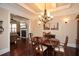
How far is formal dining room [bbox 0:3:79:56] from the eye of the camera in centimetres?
285

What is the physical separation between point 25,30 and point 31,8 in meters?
0.70

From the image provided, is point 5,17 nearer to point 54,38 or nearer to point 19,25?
point 19,25

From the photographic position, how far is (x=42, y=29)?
120 inches

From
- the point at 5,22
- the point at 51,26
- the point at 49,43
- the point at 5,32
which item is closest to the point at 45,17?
the point at 51,26

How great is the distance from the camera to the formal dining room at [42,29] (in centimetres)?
285

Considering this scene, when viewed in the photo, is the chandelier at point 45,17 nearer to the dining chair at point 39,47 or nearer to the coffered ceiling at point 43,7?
the coffered ceiling at point 43,7

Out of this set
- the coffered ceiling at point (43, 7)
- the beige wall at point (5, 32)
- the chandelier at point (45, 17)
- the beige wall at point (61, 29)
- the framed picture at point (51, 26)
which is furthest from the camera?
the beige wall at point (5, 32)

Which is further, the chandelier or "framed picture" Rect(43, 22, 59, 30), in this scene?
the chandelier

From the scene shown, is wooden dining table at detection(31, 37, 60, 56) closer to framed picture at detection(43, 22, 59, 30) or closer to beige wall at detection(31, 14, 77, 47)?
beige wall at detection(31, 14, 77, 47)

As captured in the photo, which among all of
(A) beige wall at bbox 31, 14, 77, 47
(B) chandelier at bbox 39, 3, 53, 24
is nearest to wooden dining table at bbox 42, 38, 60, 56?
(A) beige wall at bbox 31, 14, 77, 47

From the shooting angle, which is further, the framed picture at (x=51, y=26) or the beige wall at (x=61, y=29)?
the framed picture at (x=51, y=26)

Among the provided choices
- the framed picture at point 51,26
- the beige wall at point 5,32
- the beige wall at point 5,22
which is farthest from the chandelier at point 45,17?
the beige wall at point 5,32

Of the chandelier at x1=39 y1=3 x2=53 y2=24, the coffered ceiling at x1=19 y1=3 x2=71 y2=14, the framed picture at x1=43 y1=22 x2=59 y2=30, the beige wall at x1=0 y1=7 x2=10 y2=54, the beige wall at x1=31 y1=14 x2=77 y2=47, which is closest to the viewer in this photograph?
the coffered ceiling at x1=19 y1=3 x2=71 y2=14

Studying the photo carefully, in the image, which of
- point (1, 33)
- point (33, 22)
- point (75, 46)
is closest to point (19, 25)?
point (33, 22)
